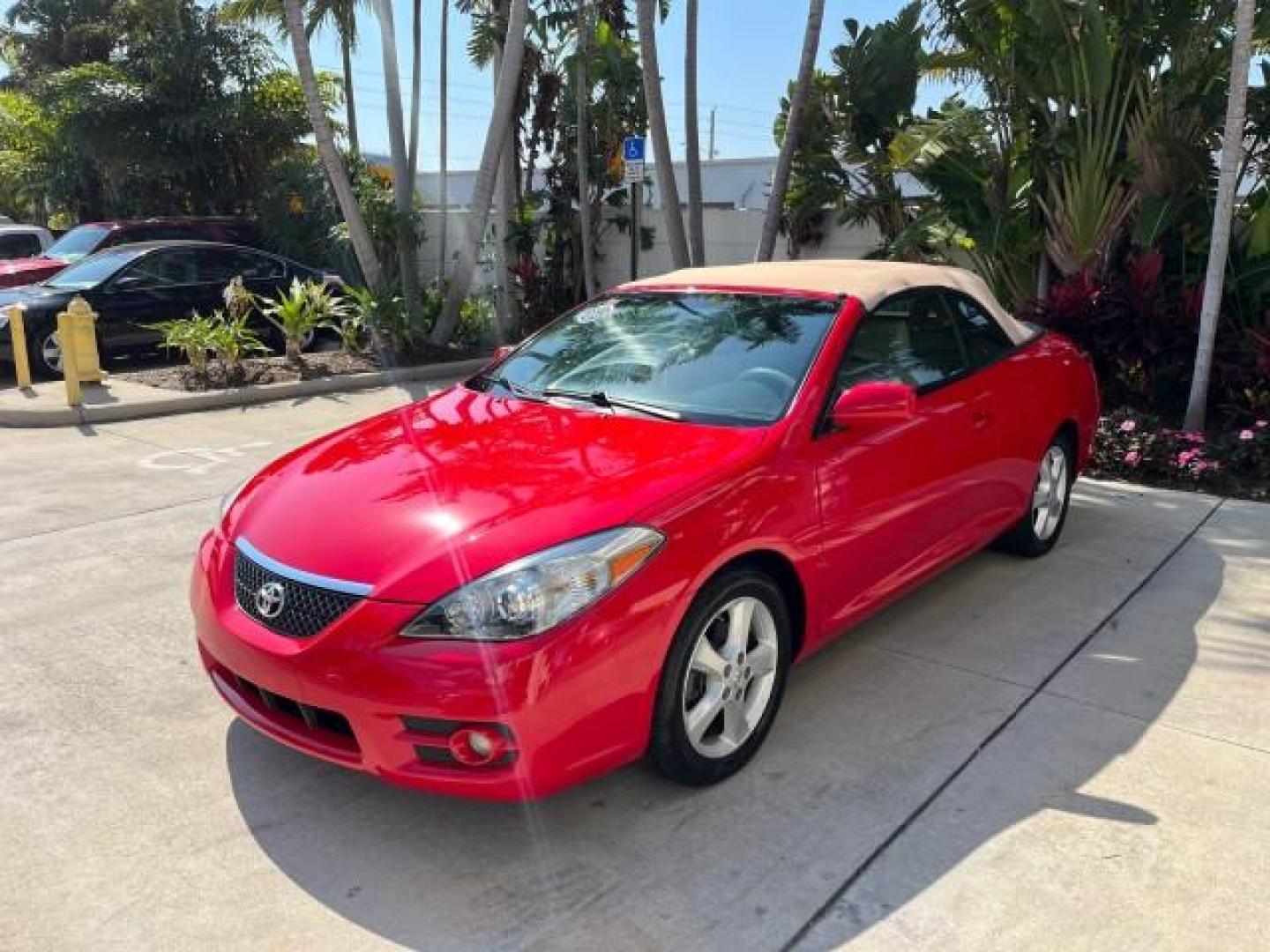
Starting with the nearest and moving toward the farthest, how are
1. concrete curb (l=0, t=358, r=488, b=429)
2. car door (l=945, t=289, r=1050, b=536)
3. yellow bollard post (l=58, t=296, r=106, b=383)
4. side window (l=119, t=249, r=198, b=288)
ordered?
1. car door (l=945, t=289, r=1050, b=536)
2. concrete curb (l=0, t=358, r=488, b=429)
3. yellow bollard post (l=58, t=296, r=106, b=383)
4. side window (l=119, t=249, r=198, b=288)

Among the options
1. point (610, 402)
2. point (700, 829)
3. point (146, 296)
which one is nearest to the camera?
point (700, 829)

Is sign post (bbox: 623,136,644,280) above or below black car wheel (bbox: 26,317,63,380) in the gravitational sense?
above

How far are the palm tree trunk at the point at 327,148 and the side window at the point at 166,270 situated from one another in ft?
6.37

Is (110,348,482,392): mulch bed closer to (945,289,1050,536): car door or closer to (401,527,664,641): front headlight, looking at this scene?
(945,289,1050,536): car door

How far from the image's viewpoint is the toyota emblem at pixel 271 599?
9.68ft

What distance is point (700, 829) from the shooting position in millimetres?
3016

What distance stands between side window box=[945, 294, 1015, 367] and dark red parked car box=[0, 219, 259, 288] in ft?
36.8

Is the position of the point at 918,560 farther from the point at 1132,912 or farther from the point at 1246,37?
the point at 1246,37

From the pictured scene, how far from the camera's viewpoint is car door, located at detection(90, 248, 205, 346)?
35.8 ft

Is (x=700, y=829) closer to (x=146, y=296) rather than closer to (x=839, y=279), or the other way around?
(x=839, y=279)

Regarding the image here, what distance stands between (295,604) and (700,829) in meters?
1.31

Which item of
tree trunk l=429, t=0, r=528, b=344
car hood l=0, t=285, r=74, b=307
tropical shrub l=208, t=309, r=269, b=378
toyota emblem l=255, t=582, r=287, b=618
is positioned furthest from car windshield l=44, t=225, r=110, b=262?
toyota emblem l=255, t=582, r=287, b=618

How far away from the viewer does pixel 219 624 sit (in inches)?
121

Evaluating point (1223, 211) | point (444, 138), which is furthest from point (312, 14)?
point (1223, 211)
